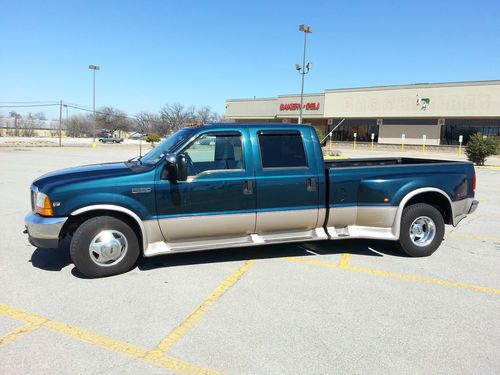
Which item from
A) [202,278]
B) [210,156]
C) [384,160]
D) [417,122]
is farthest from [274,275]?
[417,122]

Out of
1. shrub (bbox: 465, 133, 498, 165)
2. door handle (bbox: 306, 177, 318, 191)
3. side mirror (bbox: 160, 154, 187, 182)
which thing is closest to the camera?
side mirror (bbox: 160, 154, 187, 182)

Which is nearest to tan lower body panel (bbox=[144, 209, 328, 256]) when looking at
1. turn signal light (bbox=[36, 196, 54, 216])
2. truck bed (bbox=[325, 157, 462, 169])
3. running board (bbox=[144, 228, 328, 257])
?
running board (bbox=[144, 228, 328, 257])

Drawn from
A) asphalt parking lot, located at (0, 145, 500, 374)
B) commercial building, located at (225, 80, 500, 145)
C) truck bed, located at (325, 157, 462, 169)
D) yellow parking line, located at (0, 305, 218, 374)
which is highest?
commercial building, located at (225, 80, 500, 145)

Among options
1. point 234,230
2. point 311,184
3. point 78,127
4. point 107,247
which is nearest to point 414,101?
point 311,184

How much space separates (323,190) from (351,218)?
61 centimetres

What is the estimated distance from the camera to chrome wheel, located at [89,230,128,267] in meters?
4.55

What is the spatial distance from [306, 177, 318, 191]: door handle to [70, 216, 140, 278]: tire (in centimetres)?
227

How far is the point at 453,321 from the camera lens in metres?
3.71

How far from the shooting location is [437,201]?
19.1ft

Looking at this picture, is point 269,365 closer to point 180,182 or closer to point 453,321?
point 453,321

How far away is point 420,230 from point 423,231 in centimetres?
7

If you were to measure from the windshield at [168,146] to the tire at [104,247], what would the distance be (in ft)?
3.15

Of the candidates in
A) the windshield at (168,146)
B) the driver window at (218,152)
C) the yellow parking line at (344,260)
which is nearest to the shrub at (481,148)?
the yellow parking line at (344,260)

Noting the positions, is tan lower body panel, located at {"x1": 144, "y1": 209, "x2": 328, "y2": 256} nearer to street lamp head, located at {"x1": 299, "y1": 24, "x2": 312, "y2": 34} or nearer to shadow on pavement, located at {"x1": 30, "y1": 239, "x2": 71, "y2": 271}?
shadow on pavement, located at {"x1": 30, "y1": 239, "x2": 71, "y2": 271}
